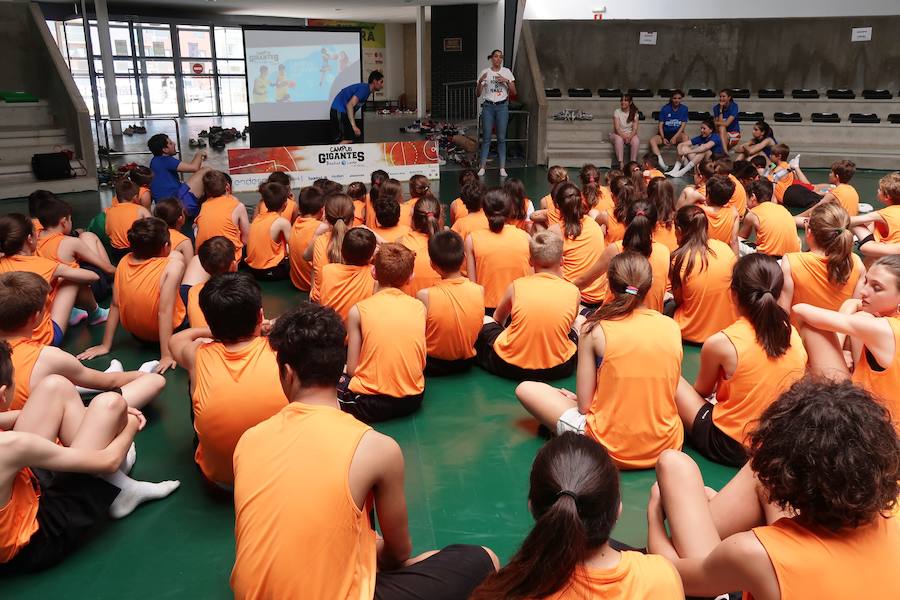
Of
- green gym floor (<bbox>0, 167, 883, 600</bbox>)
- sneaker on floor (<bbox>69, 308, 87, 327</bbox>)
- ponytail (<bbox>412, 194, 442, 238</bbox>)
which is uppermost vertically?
ponytail (<bbox>412, 194, 442, 238</bbox>)

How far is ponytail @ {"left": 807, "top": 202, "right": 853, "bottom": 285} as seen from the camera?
11.3 ft

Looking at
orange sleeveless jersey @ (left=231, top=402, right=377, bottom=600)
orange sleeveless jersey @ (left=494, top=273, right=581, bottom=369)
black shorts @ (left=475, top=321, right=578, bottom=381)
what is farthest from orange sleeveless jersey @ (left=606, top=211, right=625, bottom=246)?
orange sleeveless jersey @ (left=231, top=402, right=377, bottom=600)

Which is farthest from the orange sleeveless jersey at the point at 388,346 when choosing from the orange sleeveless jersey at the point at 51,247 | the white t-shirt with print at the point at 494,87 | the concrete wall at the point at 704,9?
the concrete wall at the point at 704,9

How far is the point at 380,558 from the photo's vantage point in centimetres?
189

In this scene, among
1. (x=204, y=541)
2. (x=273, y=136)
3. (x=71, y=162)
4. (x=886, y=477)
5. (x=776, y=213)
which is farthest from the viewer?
(x=273, y=136)

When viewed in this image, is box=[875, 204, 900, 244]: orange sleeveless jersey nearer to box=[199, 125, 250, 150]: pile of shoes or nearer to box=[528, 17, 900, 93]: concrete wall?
box=[528, 17, 900, 93]: concrete wall

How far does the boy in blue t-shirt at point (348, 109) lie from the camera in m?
10.2

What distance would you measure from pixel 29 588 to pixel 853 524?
7.93ft

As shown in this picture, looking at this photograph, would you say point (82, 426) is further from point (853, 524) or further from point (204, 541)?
point (853, 524)

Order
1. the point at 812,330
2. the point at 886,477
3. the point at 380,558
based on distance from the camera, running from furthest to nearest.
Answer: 1. the point at 812,330
2. the point at 380,558
3. the point at 886,477

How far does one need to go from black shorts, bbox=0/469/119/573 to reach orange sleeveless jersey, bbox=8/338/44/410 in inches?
13.2

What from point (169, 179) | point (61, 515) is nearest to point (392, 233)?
point (61, 515)

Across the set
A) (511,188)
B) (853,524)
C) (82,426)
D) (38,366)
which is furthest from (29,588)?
(511,188)

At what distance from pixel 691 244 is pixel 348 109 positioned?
723 cm
